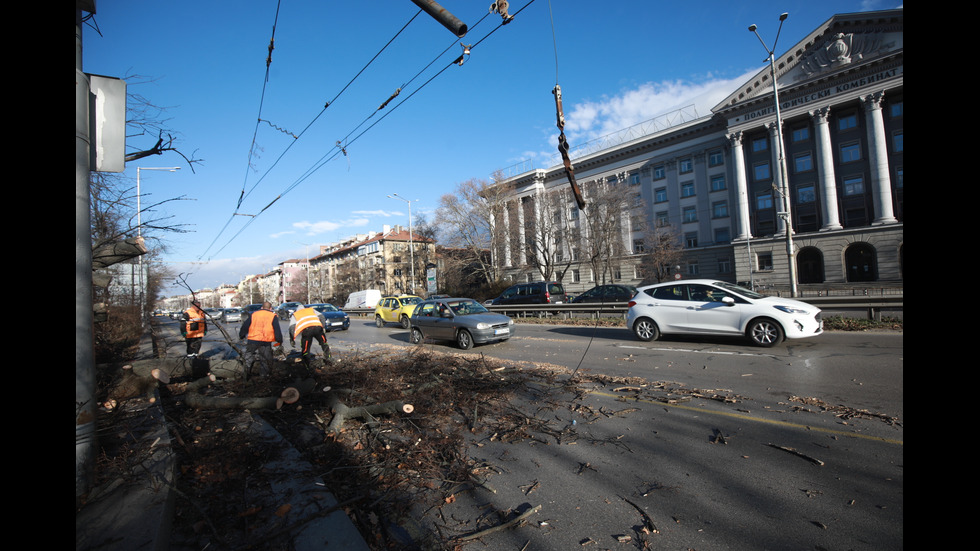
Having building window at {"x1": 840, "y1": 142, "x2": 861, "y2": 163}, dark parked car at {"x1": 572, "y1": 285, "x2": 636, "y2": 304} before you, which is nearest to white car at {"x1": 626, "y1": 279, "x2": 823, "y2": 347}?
dark parked car at {"x1": 572, "y1": 285, "x2": 636, "y2": 304}

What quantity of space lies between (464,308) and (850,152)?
135ft

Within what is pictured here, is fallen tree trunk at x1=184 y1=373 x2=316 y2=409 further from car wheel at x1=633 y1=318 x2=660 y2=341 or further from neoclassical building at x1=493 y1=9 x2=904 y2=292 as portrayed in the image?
neoclassical building at x1=493 y1=9 x2=904 y2=292

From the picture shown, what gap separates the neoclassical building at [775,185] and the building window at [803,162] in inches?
3.6

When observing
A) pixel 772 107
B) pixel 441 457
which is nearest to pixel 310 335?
pixel 441 457

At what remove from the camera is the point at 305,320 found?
967 cm

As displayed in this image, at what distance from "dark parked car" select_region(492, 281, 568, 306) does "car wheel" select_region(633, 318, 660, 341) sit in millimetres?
12774

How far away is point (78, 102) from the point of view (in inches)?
135

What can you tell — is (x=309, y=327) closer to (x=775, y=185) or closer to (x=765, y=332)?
(x=765, y=332)

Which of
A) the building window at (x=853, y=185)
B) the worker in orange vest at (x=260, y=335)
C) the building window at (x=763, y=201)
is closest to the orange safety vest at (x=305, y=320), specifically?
Result: the worker in orange vest at (x=260, y=335)

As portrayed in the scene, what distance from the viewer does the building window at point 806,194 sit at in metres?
39.1

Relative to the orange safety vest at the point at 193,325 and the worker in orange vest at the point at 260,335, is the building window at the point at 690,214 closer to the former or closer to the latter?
the orange safety vest at the point at 193,325

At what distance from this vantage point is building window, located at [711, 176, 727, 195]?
144 ft

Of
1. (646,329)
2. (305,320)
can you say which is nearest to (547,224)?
(646,329)
